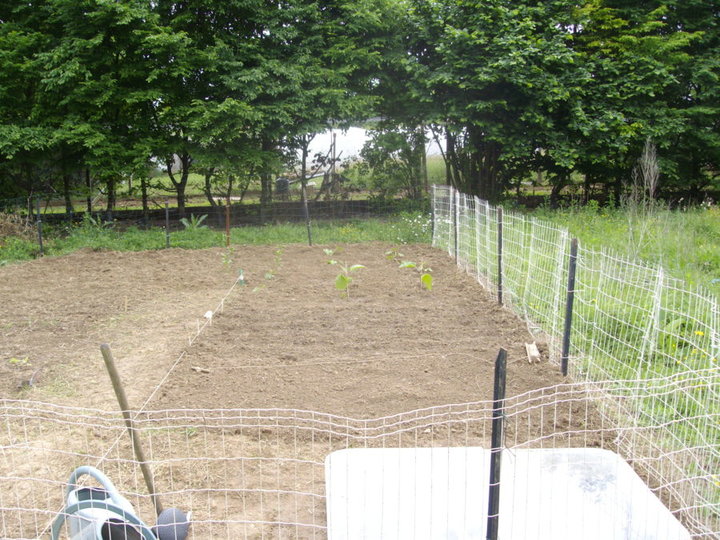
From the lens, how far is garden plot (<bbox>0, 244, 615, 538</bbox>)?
10.3 ft

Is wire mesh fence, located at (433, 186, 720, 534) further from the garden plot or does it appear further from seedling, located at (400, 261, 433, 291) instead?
seedling, located at (400, 261, 433, 291)

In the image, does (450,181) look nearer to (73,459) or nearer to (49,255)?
(49,255)

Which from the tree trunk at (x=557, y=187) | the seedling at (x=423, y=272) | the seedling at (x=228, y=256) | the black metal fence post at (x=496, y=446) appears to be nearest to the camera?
the black metal fence post at (x=496, y=446)

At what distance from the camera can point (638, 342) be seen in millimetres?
4715

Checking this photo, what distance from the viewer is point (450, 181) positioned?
13.8m

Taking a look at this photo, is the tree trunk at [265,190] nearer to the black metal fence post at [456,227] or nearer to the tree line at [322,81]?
the tree line at [322,81]

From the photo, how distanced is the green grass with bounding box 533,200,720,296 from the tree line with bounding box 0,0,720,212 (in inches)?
86.4

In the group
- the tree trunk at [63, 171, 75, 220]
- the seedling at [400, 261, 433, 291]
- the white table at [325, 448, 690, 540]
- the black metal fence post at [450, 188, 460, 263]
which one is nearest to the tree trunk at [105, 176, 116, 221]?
the tree trunk at [63, 171, 75, 220]

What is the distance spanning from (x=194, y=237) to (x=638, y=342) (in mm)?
8102

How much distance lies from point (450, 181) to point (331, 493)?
11.7 meters

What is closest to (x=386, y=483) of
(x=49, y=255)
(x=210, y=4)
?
(x=49, y=255)

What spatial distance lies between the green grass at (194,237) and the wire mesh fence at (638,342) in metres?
2.90

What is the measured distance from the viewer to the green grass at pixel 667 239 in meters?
6.49

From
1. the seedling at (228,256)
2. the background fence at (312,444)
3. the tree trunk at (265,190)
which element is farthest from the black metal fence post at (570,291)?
the tree trunk at (265,190)
